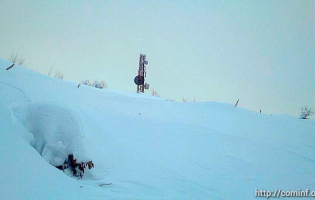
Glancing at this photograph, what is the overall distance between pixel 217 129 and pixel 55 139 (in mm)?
4433

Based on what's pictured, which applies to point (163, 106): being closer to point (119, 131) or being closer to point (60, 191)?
point (119, 131)

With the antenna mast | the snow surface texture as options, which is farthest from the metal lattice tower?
the snow surface texture

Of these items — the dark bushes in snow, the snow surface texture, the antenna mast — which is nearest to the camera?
the snow surface texture

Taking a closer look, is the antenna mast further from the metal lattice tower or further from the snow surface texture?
the snow surface texture

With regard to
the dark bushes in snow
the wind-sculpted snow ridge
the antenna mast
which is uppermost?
the antenna mast

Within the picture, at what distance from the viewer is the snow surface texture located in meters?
2.55

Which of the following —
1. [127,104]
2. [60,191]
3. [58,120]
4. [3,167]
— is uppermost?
[127,104]

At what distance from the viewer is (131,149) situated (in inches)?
164

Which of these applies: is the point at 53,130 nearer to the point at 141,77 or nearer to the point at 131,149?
the point at 131,149

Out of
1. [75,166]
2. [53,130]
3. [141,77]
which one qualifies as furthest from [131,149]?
[141,77]

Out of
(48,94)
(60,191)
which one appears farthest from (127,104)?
(60,191)

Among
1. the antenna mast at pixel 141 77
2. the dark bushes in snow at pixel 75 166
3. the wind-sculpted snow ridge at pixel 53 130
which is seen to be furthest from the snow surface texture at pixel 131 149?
the antenna mast at pixel 141 77

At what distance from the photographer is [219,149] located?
470 cm

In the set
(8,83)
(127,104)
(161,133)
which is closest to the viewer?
(8,83)
